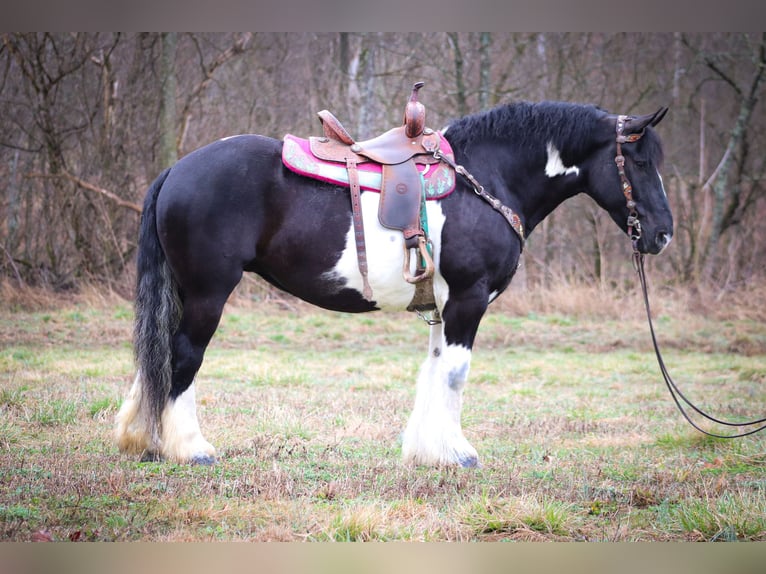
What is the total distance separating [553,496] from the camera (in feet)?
12.5

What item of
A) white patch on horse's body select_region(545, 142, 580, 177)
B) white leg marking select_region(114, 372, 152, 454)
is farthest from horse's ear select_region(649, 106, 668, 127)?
white leg marking select_region(114, 372, 152, 454)

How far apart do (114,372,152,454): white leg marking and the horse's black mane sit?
92.9 inches

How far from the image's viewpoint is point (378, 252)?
4.16m

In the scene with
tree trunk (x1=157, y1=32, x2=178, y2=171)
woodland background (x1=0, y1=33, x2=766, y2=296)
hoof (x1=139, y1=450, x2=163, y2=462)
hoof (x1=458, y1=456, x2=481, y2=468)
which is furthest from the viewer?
woodland background (x1=0, y1=33, x2=766, y2=296)

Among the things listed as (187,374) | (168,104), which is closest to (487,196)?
(187,374)

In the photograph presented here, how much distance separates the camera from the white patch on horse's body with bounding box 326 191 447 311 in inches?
163

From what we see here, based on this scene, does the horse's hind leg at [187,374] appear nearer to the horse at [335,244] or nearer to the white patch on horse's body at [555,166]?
the horse at [335,244]

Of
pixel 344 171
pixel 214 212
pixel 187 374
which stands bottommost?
pixel 187 374

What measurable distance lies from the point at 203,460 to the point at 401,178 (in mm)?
1899

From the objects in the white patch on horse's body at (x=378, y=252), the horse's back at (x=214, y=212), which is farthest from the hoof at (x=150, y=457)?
the white patch on horse's body at (x=378, y=252)

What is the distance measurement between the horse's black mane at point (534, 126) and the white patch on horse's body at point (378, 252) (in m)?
0.58

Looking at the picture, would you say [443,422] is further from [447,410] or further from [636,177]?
[636,177]

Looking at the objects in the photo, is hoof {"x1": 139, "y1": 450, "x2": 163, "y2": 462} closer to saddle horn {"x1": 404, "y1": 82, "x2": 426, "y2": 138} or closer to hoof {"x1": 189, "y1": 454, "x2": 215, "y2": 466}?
hoof {"x1": 189, "y1": 454, "x2": 215, "y2": 466}

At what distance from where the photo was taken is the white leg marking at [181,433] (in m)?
4.12
